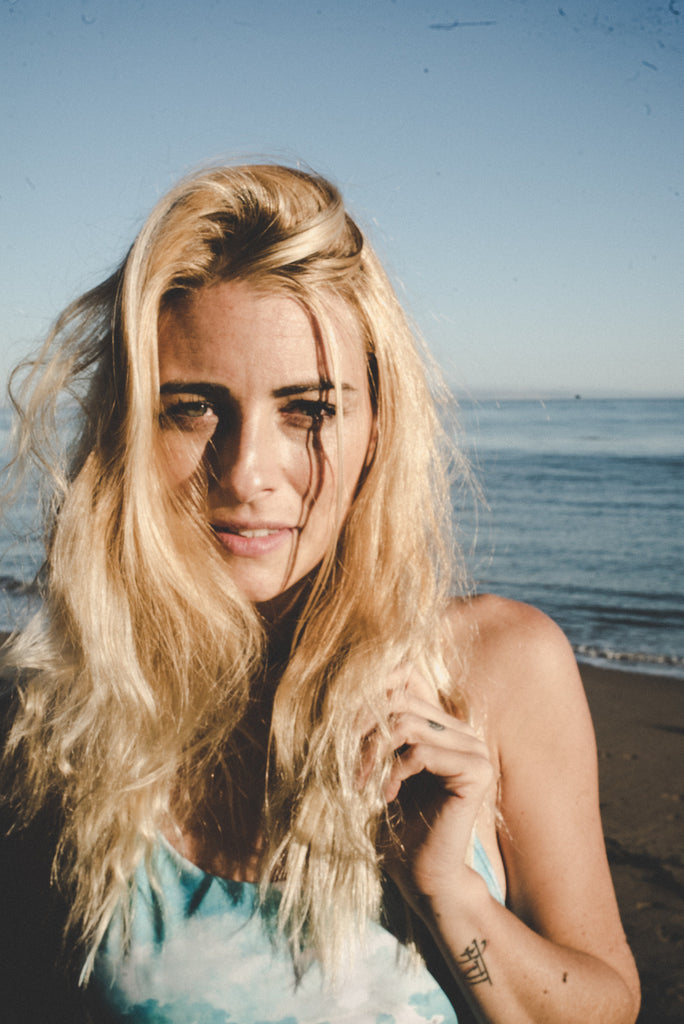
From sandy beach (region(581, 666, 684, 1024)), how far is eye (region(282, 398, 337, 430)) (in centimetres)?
311

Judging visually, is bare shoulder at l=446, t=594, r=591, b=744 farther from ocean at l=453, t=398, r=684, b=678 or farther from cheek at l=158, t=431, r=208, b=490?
cheek at l=158, t=431, r=208, b=490

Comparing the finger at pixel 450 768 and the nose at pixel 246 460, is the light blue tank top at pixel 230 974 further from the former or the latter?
the nose at pixel 246 460

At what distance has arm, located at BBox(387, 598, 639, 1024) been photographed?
1.48 metres

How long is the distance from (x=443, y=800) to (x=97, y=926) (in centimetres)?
82

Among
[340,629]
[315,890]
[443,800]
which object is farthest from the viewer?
[340,629]

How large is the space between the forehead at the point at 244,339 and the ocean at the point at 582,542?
61 centimetres

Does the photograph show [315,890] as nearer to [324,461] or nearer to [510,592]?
[324,461]

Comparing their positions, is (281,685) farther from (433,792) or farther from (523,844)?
(523,844)

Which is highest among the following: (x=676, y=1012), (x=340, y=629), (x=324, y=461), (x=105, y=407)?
(x=105, y=407)

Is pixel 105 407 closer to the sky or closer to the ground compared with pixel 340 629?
closer to the sky

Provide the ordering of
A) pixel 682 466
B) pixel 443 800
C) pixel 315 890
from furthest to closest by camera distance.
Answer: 1. pixel 682 466
2. pixel 315 890
3. pixel 443 800

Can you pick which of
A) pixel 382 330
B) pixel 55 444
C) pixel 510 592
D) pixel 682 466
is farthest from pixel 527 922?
pixel 682 466

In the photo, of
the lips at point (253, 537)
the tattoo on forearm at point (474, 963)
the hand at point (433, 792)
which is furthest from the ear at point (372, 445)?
the tattoo on forearm at point (474, 963)

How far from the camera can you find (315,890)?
62.4 inches
